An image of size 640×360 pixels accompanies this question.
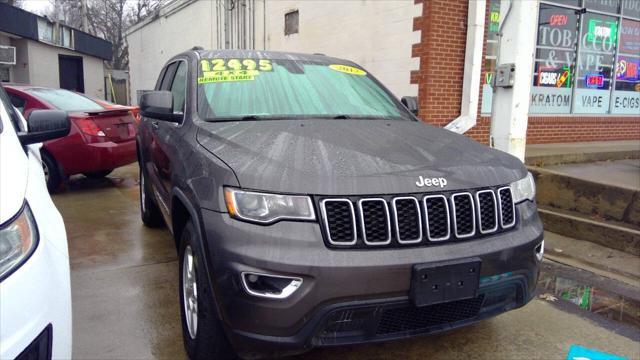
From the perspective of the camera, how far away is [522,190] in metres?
2.81

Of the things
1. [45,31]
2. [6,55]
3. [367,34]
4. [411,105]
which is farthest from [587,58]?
[45,31]

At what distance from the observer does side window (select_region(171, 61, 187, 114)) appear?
12.6 ft

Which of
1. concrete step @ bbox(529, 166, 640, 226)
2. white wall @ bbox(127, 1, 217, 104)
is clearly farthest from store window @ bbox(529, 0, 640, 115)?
white wall @ bbox(127, 1, 217, 104)

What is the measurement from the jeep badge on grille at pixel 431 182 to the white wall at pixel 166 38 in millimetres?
14502

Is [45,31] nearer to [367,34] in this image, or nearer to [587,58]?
[367,34]

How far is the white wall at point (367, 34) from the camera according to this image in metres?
7.85

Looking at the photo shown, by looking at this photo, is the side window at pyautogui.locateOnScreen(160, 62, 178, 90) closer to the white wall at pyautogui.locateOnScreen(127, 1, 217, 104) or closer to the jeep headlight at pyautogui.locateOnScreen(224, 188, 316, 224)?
the jeep headlight at pyautogui.locateOnScreen(224, 188, 316, 224)

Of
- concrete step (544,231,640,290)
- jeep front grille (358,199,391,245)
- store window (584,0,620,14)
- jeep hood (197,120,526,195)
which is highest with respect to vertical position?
store window (584,0,620,14)

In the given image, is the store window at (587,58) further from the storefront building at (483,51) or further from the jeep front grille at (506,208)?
the jeep front grille at (506,208)

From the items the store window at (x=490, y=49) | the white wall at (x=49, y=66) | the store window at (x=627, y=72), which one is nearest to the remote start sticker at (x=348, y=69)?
the store window at (x=490, y=49)

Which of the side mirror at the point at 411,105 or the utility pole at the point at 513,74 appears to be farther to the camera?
the utility pole at the point at 513,74

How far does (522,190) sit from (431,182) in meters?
0.70

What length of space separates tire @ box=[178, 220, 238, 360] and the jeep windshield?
963 mm

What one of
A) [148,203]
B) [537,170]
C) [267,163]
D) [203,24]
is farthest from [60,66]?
[267,163]
